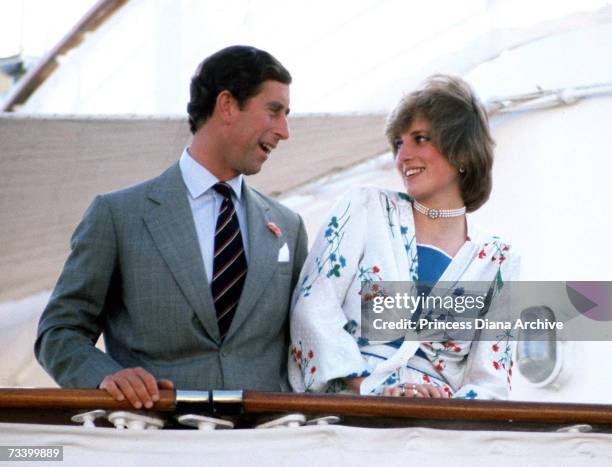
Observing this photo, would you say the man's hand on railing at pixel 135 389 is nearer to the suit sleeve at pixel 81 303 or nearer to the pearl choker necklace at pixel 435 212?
the suit sleeve at pixel 81 303

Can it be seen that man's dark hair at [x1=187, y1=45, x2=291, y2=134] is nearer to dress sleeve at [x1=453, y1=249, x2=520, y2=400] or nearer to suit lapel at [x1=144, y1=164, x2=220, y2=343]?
suit lapel at [x1=144, y1=164, x2=220, y2=343]

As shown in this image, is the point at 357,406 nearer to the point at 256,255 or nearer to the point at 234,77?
the point at 256,255

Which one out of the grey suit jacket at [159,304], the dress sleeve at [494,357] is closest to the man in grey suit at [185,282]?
the grey suit jacket at [159,304]

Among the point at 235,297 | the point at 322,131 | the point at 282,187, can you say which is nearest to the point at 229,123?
the point at 235,297

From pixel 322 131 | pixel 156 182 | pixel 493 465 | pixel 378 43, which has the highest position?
pixel 378 43

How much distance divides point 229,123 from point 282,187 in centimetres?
240

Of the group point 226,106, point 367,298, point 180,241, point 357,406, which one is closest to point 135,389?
point 357,406

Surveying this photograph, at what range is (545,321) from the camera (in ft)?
17.5

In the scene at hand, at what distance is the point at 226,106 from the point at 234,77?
7 cm

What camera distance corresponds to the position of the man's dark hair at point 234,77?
323 centimetres

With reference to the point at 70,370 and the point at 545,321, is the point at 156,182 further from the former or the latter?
the point at 545,321

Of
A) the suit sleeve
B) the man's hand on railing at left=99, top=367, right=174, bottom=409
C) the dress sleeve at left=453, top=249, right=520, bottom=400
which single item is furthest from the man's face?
the man's hand on railing at left=99, top=367, right=174, bottom=409

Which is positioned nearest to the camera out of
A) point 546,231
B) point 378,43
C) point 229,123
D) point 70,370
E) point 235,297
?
point 70,370

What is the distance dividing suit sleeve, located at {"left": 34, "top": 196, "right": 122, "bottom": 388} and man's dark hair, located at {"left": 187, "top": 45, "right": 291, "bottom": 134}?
1.28ft
